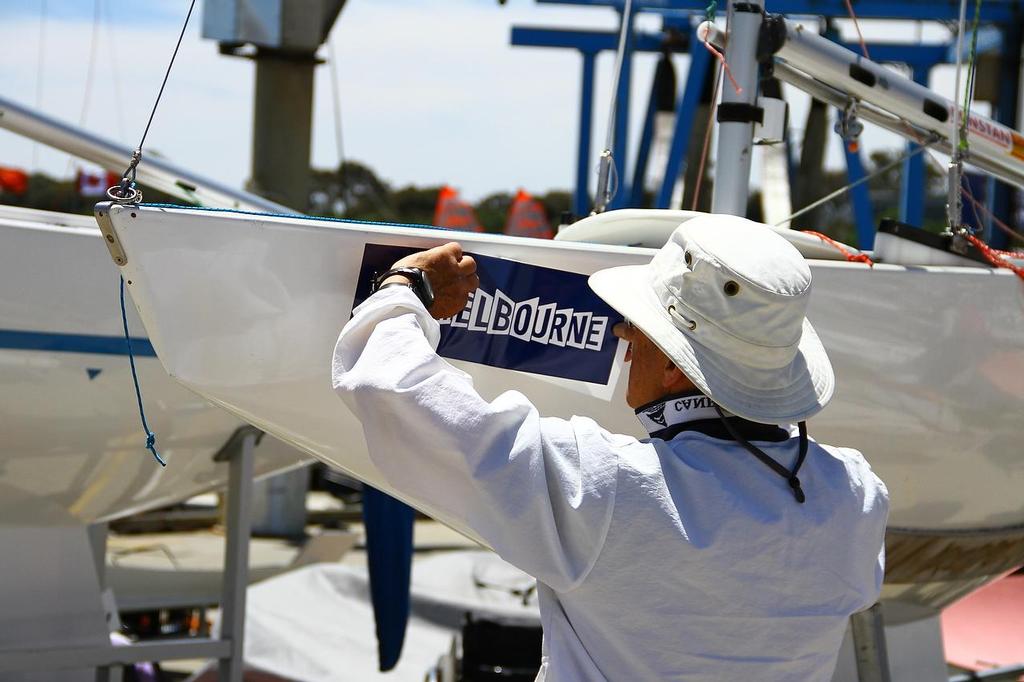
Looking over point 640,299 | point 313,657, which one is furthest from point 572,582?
point 313,657

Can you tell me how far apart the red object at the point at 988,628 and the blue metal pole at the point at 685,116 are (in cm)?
288

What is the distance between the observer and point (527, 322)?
2.26m

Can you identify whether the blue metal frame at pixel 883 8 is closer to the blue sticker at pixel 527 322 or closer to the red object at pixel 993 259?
the red object at pixel 993 259

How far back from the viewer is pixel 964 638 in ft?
16.9

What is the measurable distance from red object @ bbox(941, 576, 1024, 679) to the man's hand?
11.5ft

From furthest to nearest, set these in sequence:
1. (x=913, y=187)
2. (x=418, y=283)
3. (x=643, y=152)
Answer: (x=643, y=152) < (x=913, y=187) < (x=418, y=283)

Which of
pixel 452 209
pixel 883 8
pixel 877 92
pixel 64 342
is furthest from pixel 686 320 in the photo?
pixel 452 209


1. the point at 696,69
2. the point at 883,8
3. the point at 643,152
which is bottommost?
the point at 643,152

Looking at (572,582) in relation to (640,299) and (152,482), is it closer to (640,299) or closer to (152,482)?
(640,299)

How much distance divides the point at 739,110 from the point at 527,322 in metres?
0.89

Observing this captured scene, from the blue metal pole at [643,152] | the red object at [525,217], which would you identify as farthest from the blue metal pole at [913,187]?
the red object at [525,217]

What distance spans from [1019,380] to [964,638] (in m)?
2.69

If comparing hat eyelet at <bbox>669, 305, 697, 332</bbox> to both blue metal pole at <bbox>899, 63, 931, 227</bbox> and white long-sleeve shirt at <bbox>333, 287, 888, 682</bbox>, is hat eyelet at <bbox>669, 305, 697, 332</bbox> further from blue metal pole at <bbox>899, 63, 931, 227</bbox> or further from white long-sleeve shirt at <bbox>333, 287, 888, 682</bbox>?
blue metal pole at <bbox>899, 63, 931, 227</bbox>

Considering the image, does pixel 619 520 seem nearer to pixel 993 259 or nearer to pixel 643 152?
pixel 993 259
